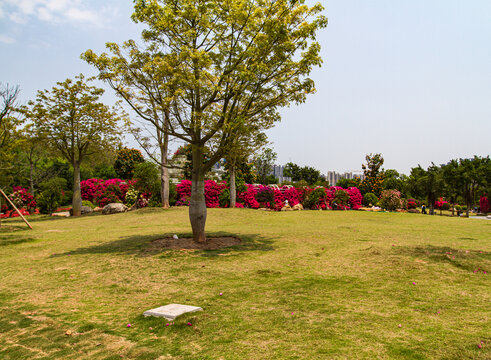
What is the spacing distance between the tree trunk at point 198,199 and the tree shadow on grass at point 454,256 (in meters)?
5.14

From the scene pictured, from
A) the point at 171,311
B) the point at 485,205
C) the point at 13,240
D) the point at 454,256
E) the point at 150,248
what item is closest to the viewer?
the point at 171,311

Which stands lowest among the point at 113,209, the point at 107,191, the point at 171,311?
the point at 171,311

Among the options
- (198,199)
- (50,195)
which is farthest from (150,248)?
(50,195)

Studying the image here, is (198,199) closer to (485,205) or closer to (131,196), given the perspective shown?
(131,196)

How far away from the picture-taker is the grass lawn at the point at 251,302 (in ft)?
10.6

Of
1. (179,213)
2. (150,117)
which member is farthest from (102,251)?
(179,213)

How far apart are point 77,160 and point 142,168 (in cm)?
431

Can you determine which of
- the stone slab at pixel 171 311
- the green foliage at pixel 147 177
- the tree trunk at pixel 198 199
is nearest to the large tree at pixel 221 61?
the tree trunk at pixel 198 199

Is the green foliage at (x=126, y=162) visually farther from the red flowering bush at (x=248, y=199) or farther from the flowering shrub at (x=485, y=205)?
the flowering shrub at (x=485, y=205)

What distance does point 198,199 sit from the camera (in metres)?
9.01

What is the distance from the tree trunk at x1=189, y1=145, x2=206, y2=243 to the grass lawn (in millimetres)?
1028

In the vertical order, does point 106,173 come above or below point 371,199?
above

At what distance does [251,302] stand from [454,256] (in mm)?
5212

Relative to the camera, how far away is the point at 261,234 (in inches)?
455
